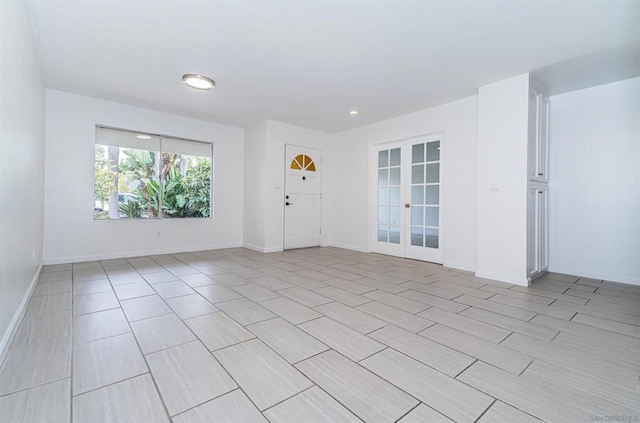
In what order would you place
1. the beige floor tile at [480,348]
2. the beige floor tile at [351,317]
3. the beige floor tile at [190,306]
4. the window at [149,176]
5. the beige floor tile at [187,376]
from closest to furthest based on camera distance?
the beige floor tile at [187,376], the beige floor tile at [480,348], the beige floor tile at [351,317], the beige floor tile at [190,306], the window at [149,176]

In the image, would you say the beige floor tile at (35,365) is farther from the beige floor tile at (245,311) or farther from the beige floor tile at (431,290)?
the beige floor tile at (431,290)

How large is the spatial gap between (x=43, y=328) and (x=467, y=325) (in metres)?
3.27

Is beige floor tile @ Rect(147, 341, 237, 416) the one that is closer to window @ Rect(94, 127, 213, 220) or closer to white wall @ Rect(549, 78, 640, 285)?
window @ Rect(94, 127, 213, 220)

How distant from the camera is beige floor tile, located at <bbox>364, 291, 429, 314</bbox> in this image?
2.59 metres

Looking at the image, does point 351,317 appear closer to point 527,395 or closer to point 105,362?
point 527,395

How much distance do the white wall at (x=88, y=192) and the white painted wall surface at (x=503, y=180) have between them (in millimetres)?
4796

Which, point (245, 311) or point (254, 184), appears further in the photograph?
point (254, 184)

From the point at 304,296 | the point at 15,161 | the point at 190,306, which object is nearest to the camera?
the point at 15,161

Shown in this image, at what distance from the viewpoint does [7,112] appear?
6.16 feet

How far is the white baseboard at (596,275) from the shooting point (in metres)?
3.46

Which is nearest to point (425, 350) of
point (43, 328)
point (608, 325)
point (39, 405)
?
point (608, 325)

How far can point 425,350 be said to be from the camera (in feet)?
6.07

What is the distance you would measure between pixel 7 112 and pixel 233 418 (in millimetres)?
2419

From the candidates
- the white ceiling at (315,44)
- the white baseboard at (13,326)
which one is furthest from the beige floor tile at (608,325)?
the white baseboard at (13,326)
